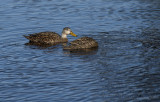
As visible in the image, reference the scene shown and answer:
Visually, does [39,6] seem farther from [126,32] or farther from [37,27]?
[126,32]

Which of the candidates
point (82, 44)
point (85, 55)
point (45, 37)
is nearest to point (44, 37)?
point (45, 37)

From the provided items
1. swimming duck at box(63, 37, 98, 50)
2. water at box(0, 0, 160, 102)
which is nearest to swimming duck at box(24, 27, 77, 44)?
water at box(0, 0, 160, 102)

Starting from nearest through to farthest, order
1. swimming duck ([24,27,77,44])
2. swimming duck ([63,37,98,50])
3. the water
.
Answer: the water < swimming duck ([63,37,98,50]) < swimming duck ([24,27,77,44])

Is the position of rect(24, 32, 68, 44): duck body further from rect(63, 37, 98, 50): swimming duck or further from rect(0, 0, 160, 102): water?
rect(63, 37, 98, 50): swimming duck

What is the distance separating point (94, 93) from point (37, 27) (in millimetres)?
9686

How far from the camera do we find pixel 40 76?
13.2 m

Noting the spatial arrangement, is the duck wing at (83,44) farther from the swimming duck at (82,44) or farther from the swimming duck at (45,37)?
the swimming duck at (45,37)

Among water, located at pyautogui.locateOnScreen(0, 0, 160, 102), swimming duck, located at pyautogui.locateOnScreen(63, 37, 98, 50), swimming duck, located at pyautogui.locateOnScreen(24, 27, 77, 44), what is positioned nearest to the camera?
water, located at pyautogui.locateOnScreen(0, 0, 160, 102)

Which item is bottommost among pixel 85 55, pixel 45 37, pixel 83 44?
pixel 85 55

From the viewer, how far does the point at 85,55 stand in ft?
52.3

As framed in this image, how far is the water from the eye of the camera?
11.7 m

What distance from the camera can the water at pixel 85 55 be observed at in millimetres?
11727

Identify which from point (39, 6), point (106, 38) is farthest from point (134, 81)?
point (39, 6)

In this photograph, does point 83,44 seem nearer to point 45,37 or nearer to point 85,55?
point 85,55
